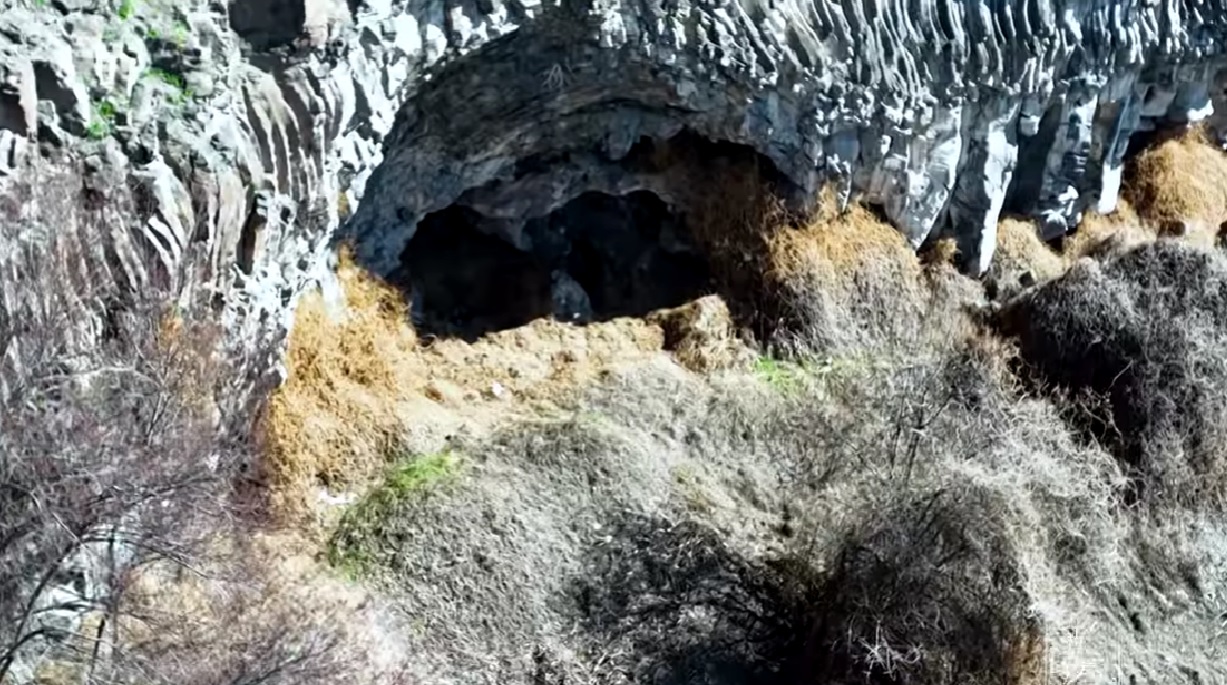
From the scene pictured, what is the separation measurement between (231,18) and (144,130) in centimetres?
97

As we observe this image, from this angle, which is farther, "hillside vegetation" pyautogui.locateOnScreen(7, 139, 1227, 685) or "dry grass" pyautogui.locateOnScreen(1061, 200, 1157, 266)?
"dry grass" pyautogui.locateOnScreen(1061, 200, 1157, 266)

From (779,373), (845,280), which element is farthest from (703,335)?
(845,280)

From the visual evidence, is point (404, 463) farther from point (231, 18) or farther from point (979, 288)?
point (979, 288)

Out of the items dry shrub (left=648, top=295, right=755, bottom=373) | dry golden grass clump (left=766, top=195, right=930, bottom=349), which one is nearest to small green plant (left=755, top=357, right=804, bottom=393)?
dry shrub (left=648, top=295, right=755, bottom=373)

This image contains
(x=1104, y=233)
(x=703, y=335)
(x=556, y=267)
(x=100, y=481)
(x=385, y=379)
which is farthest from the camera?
(x=1104, y=233)

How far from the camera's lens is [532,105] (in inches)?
406

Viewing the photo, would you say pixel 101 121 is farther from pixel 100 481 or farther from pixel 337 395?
pixel 337 395

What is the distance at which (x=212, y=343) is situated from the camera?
798 cm

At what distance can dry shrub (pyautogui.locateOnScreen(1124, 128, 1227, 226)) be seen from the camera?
1413 centimetres

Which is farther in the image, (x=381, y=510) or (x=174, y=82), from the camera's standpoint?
(x=381, y=510)

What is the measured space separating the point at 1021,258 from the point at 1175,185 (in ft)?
7.79

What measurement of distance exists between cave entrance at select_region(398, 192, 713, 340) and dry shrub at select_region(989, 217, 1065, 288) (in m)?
2.77

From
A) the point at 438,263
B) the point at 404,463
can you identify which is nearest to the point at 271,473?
the point at 404,463

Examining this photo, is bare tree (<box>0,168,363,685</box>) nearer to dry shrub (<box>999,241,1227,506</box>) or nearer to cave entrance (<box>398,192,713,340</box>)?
cave entrance (<box>398,192,713,340</box>)
